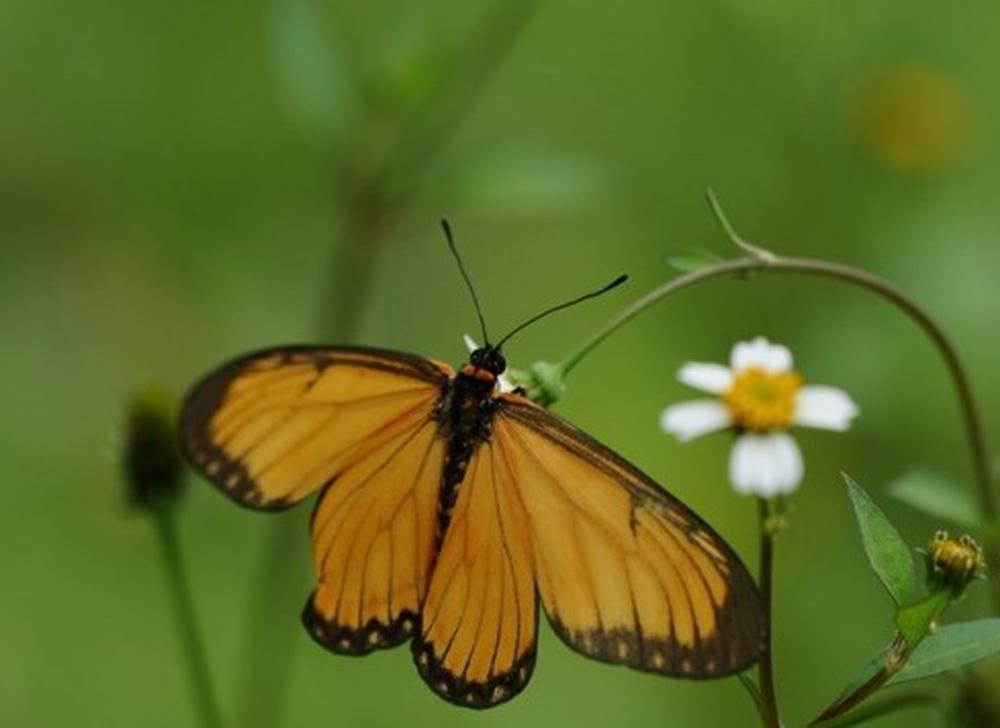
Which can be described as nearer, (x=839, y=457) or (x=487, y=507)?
(x=487, y=507)

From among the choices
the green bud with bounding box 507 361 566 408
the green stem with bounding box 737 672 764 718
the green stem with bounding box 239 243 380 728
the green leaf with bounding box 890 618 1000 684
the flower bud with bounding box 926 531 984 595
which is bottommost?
the green leaf with bounding box 890 618 1000 684

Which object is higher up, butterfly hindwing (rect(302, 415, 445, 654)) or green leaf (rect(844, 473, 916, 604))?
butterfly hindwing (rect(302, 415, 445, 654))

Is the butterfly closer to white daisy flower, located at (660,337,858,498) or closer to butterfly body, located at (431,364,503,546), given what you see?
butterfly body, located at (431,364,503,546)

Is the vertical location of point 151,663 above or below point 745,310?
below

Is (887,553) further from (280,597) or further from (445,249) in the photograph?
(445,249)

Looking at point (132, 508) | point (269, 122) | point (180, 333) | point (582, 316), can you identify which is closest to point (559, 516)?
point (132, 508)

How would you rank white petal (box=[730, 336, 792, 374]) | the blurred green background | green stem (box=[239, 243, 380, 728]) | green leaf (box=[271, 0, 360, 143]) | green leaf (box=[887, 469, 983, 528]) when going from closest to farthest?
white petal (box=[730, 336, 792, 374]) < green leaf (box=[887, 469, 983, 528]) < green stem (box=[239, 243, 380, 728]) < green leaf (box=[271, 0, 360, 143]) < the blurred green background

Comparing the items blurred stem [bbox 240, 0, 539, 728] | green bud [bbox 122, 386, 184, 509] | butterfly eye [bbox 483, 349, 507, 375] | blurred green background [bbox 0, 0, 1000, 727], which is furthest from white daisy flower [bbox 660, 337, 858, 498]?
blurred stem [bbox 240, 0, 539, 728]

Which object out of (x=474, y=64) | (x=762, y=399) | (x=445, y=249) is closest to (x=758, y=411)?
(x=762, y=399)

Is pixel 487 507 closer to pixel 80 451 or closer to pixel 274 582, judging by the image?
pixel 274 582
